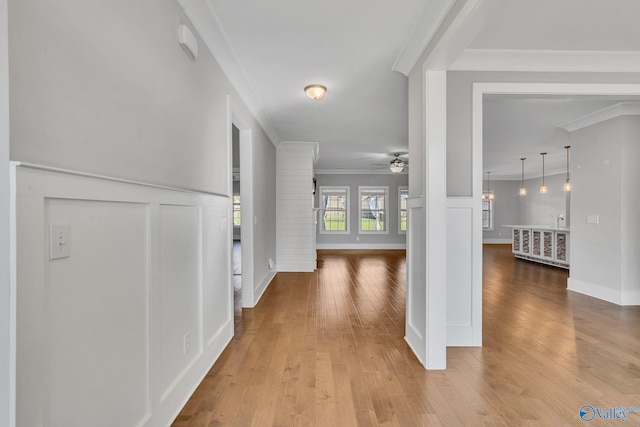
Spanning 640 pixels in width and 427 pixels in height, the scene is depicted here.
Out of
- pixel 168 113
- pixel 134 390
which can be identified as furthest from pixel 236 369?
pixel 168 113

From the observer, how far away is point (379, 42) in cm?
243

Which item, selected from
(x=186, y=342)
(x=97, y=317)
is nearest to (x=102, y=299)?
(x=97, y=317)

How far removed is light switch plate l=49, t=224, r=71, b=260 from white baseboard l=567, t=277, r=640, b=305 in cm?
553

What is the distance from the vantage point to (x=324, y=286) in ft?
16.1

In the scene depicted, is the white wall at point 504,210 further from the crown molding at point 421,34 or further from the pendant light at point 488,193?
the crown molding at point 421,34

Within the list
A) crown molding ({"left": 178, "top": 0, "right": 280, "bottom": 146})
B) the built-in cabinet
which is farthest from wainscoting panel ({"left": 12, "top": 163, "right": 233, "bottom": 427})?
the built-in cabinet

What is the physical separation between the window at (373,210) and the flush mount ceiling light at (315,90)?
6946mm

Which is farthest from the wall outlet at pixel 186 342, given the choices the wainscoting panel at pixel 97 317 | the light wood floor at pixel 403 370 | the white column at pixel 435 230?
the white column at pixel 435 230

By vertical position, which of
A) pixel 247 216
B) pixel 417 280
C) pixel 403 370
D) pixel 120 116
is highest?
pixel 120 116

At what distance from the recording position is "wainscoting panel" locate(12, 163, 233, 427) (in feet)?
2.89

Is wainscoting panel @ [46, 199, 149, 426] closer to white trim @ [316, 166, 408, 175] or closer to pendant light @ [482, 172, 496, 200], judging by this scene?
white trim @ [316, 166, 408, 175]

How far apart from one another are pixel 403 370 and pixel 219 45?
278 cm

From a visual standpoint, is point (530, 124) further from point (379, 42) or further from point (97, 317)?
point (97, 317)

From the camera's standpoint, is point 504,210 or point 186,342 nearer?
point 186,342
